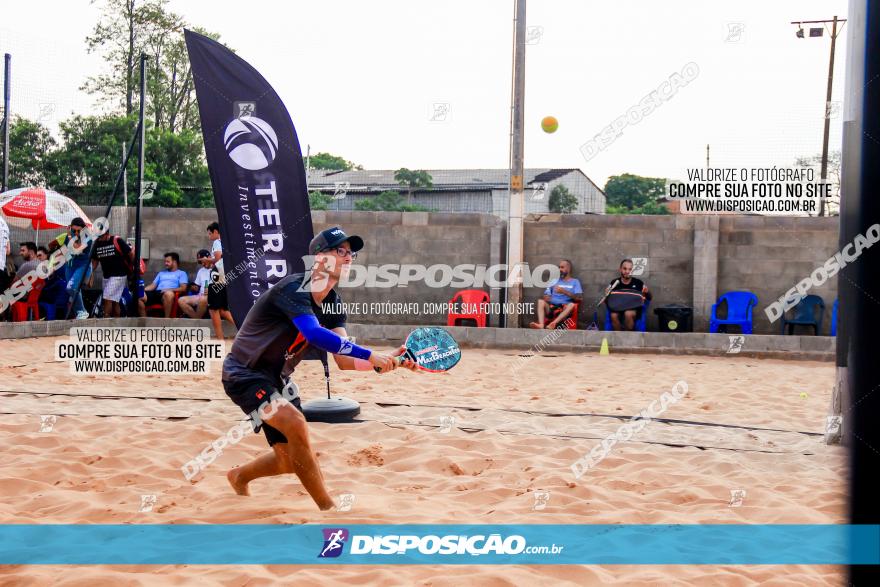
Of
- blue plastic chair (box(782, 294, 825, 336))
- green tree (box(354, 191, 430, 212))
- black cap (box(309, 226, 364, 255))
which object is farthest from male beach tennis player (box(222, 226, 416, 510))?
green tree (box(354, 191, 430, 212))

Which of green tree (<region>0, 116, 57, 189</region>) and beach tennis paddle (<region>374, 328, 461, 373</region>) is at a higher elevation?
green tree (<region>0, 116, 57, 189</region>)

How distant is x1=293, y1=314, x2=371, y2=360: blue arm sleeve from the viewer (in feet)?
13.3

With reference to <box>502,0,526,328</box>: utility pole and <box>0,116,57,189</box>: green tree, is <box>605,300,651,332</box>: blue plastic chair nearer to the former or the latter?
<box>502,0,526,328</box>: utility pole

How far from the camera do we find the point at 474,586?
3123mm

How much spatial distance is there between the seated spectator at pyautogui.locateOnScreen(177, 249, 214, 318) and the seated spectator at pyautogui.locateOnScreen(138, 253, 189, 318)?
21 centimetres

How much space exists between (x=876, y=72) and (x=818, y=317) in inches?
489

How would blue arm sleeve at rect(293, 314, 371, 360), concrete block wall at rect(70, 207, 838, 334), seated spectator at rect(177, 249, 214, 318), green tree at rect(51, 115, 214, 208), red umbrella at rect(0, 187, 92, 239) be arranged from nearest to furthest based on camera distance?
blue arm sleeve at rect(293, 314, 371, 360) → red umbrella at rect(0, 187, 92, 239) → seated spectator at rect(177, 249, 214, 318) → concrete block wall at rect(70, 207, 838, 334) → green tree at rect(51, 115, 214, 208)

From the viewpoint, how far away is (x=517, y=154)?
543 inches

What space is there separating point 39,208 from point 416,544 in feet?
39.2

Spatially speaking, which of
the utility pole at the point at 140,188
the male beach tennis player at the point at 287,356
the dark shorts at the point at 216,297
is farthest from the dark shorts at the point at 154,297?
the male beach tennis player at the point at 287,356

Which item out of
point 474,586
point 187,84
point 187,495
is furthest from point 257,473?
point 187,84

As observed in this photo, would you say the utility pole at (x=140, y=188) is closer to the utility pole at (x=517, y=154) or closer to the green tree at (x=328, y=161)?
the utility pole at (x=517, y=154)

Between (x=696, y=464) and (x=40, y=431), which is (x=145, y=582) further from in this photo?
(x=696, y=464)

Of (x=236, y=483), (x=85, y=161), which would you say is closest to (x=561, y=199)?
(x=85, y=161)
